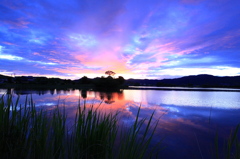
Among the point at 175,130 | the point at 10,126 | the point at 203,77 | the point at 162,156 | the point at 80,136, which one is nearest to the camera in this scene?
the point at 80,136

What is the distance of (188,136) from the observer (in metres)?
6.60

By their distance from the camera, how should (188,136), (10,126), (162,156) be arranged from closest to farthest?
(10,126)
(162,156)
(188,136)

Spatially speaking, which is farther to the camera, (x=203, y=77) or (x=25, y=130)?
(x=203, y=77)

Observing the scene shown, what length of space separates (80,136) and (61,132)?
49cm

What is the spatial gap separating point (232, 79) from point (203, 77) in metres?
19.6

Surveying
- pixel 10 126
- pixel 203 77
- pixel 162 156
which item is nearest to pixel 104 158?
pixel 10 126

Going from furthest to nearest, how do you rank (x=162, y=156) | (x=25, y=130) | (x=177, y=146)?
(x=177, y=146), (x=162, y=156), (x=25, y=130)

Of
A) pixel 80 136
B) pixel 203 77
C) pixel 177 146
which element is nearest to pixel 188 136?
pixel 177 146

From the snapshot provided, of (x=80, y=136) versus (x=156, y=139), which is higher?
(x=80, y=136)

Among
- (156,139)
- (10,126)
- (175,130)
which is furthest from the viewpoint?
(175,130)

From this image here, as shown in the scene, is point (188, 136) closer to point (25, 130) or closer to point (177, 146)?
point (177, 146)

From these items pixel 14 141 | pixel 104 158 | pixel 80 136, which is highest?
pixel 80 136

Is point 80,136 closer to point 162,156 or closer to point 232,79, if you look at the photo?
point 162,156

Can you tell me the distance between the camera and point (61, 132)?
2.83 meters
